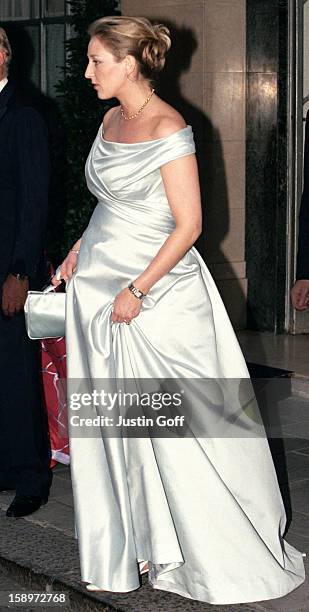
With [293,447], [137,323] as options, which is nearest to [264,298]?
[293,447]

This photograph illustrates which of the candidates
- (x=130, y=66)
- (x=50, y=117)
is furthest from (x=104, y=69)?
(x=50, y=117)

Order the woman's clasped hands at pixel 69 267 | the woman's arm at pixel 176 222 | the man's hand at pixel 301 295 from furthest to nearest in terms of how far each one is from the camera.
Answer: the man's hand at pixel 301 295
the woman's clasped hands at pixel 69 267
the woman's arm at pixel 176 222

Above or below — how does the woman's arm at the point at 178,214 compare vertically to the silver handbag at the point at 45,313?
above

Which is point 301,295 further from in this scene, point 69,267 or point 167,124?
point 167,124

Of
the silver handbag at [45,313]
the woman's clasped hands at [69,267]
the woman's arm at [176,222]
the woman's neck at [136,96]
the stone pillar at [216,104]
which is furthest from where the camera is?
the stone pillar at [216,104]

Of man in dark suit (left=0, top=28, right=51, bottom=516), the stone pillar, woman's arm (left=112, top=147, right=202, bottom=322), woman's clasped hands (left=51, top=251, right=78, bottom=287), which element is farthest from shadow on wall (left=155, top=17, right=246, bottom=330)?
woman's arm (left=112, top=147, right=202, bottom=322)

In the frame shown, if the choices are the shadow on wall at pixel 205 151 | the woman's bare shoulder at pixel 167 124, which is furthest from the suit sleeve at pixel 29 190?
the shadow on wall at pixel 205 151

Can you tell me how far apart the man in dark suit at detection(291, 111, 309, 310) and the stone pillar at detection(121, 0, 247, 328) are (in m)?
4.54

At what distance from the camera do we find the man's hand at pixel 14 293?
5410 millimetres

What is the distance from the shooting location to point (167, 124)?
4.39 m

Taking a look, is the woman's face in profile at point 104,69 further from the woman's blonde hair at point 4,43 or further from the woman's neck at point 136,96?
the woman's blonde hair at point 4,43

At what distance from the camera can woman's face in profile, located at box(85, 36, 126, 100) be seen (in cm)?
441

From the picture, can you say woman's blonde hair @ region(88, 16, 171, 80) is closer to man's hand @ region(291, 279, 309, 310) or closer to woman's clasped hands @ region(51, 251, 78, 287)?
woman's clasped hands @ region(51, 251, 78, 287)

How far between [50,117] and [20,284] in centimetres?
476
